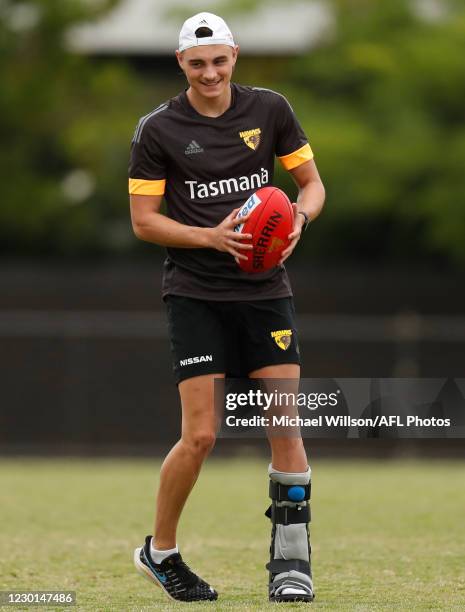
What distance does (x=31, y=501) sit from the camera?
434 inches

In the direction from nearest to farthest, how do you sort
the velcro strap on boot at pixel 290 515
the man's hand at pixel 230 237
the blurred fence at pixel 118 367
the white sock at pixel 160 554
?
the man's hand at pixel 230 237
the velcro strap on boot at pixel 290 515
the white sock at pixel 160 554
the blurred fence at pixel 118 367

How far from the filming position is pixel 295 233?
5.75 m

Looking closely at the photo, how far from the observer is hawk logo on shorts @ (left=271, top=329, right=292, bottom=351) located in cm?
588

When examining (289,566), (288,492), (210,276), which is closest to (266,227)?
(210,276)

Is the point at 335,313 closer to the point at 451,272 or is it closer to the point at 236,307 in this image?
the point at 451,272

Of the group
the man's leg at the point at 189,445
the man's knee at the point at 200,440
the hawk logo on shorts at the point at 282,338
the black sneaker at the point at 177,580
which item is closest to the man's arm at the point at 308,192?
the hawk logo on shorts at the point at 282,338

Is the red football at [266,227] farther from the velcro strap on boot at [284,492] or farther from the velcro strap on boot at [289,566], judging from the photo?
the velcro strap on boot at [289,566]

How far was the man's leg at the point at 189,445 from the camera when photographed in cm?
583

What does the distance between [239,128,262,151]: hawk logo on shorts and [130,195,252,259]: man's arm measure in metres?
0.34

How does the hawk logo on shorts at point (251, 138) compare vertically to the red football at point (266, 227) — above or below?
above

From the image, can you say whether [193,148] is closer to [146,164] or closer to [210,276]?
[146,164]

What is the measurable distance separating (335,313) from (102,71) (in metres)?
5.68

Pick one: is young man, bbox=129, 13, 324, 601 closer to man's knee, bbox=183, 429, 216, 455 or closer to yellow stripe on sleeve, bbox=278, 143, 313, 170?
man's knee, bbox=183, 429, 216, 455

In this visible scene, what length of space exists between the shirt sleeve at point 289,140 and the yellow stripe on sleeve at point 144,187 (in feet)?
1.86
